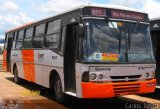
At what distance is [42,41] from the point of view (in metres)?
13.4

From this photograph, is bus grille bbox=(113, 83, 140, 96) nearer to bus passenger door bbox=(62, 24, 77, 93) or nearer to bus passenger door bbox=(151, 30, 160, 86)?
bus passenger door bbox=(62, 24, 77, 93)

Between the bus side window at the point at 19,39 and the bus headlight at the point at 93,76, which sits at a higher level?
the bus side window at the point at 19,39

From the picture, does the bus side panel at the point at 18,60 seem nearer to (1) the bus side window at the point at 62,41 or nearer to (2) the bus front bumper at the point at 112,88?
(1) the bus side window at the point at 62,41

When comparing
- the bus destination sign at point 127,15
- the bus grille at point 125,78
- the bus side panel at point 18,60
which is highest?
the bus destination sign at point 127,15

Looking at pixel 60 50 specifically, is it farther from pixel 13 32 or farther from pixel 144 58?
pixel 13 32

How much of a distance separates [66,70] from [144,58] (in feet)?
7.67

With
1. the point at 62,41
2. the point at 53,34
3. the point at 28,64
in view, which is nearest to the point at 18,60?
the point at 28,64

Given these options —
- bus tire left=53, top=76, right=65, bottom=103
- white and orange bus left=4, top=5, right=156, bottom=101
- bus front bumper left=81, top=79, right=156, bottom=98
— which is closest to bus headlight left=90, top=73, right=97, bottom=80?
white and orange bus left=4, top=5, right=156, bottom=101

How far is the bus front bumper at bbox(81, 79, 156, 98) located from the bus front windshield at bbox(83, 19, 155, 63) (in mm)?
637

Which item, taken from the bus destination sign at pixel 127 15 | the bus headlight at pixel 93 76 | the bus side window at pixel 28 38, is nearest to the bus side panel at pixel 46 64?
the bus side window at pixel 28 38

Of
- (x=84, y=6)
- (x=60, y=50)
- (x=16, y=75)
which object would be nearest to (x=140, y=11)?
(x=84, y=6)

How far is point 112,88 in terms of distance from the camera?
9.70 metres

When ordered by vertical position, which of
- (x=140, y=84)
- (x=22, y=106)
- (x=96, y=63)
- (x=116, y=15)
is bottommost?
(x=22, y=106)

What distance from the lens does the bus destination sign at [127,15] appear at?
1033cm
